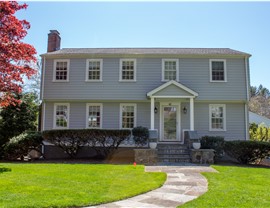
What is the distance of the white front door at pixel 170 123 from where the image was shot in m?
14.5

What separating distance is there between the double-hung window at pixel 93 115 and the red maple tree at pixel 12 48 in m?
5.76

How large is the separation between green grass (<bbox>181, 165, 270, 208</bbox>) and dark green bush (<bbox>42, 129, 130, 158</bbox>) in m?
5.74

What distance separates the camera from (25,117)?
15953 millimetres

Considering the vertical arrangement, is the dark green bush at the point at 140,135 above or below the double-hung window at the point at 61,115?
below


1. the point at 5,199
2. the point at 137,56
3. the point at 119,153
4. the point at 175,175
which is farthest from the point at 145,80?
the point at 5,199

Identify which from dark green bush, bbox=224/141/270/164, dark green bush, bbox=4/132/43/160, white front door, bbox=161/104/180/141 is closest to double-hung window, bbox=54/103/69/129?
dark green bush, bbox=4/132/43/160

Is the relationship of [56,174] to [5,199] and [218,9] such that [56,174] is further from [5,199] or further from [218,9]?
[218,9]

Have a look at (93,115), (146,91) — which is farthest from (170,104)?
(93,115)

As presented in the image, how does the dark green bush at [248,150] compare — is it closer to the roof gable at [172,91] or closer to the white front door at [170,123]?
the white front door at [170,123]

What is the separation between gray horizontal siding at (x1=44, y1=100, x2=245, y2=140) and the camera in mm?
14539

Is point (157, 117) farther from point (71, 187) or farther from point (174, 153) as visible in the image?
point (71, 187)

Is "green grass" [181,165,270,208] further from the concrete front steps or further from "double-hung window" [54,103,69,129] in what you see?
"double-hung window" [54,103,69,129]

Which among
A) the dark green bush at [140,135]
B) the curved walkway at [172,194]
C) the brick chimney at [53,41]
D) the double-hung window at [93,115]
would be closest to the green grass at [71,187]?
the curved walkway at [172,194]

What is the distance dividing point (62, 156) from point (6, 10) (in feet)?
28.4
